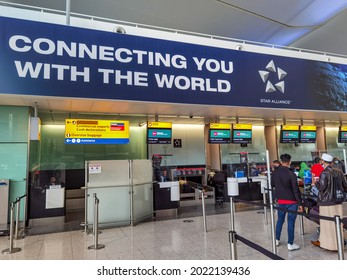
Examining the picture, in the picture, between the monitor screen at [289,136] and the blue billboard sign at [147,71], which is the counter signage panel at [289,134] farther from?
the blue billboard sign at [147,71]

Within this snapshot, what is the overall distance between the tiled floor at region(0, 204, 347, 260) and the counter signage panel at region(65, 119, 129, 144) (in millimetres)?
2216

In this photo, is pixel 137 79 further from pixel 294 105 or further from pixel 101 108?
pixel 294 105

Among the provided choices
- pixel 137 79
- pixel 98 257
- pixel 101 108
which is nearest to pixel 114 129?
pixel 101 108

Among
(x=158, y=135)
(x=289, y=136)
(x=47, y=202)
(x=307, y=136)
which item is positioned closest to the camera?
(x=47, y=202)

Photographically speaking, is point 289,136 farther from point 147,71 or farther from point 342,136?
point 147,71

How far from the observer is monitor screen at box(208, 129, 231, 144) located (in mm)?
8348

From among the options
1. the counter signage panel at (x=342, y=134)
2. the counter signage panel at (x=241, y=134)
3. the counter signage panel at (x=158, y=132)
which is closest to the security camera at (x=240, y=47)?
the counter signage panel at (x=241, y=134)

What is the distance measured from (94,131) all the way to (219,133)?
403cm

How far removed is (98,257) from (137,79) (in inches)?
149

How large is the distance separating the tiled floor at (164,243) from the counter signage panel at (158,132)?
7.72 ft

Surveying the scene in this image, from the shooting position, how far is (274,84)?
23.9 ft

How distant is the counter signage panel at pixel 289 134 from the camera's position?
9416 mm

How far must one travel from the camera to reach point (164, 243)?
466 cm

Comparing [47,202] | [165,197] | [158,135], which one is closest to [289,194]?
[165,197]
